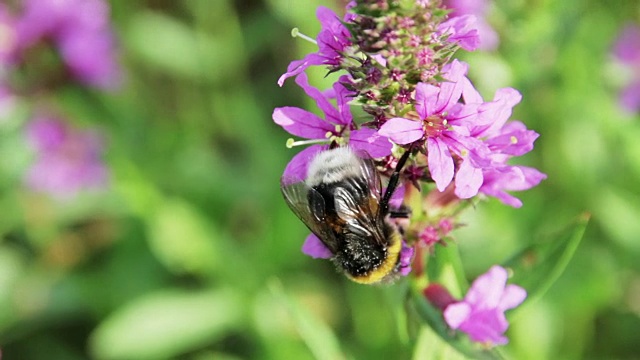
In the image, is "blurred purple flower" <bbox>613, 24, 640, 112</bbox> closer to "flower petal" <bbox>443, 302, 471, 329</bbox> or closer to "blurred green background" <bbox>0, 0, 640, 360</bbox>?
"blurred green background" <bbox>0, 0, 640, 360</bbox>

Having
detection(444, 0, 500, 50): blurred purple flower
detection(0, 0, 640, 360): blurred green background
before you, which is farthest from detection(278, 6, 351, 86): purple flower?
detection(444, 0, 500, 50): blurred purple flower

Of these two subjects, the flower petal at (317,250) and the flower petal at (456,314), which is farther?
the flower petal at (317,250)

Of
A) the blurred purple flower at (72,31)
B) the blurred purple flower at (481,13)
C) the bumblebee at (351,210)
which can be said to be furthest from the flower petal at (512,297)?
the blurred purple flower at (72,31)

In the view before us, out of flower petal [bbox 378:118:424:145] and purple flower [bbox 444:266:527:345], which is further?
purple flower [bbox 444:266:527:345]

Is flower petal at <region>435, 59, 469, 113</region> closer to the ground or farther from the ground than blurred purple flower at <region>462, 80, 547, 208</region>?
farther from the ground

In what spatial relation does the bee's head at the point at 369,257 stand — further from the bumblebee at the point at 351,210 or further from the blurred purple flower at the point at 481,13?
the blurred purple flower at the point at 481,13

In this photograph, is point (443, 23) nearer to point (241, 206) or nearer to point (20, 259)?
point (241, 206)

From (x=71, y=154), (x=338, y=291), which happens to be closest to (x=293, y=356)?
(x=338, y=291)
